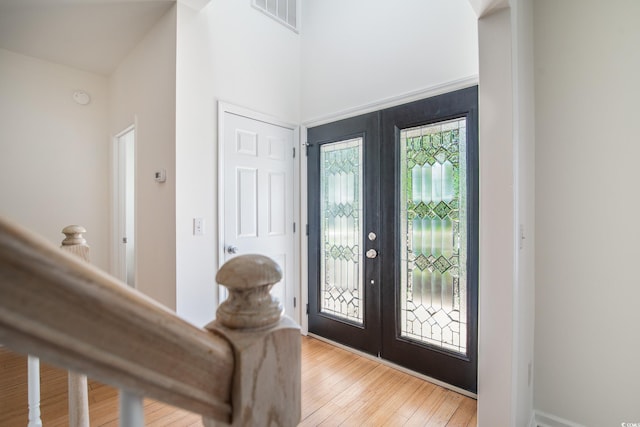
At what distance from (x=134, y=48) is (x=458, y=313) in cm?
351

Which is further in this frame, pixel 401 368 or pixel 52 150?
pixel 52 150

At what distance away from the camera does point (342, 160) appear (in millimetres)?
2744

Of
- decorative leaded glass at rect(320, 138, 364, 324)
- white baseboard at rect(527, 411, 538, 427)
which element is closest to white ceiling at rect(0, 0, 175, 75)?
decorative leaded glass at rect(320, 138, 364, 324)

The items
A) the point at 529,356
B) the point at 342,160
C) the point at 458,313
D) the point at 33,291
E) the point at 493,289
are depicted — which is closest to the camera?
the point at 33,291

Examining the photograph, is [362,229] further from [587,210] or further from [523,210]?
[587,210]

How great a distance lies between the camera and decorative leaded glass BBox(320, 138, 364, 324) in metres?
2.64

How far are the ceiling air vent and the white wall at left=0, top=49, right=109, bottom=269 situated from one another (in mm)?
2011

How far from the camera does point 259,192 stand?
2.69 metres

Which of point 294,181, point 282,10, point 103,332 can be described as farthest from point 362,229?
point 103,332

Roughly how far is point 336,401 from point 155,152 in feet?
7.34

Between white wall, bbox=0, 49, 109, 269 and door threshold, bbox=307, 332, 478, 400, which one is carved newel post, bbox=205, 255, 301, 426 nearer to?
door threshold, bbox=307, 332, 478, 400

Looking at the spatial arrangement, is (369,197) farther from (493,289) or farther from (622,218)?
(622,218)

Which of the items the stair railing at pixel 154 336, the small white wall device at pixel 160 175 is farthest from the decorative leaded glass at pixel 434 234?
the stair railing at pixel 154 336

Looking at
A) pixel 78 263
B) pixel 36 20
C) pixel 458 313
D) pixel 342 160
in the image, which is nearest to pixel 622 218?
pixel 458 313
